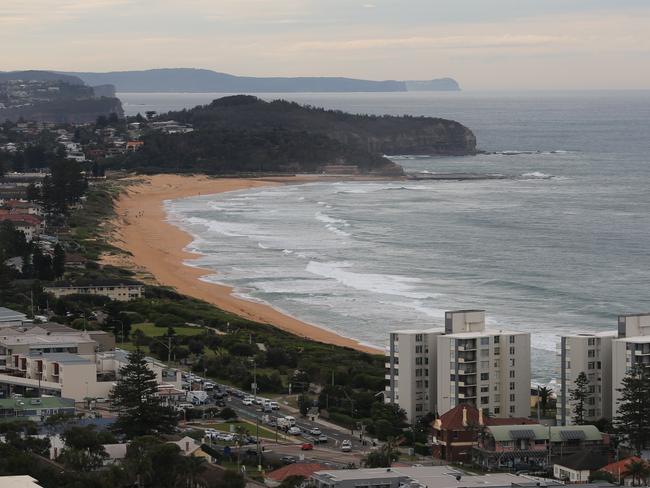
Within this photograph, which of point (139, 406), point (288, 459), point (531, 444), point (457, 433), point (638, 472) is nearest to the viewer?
point (638, 472)

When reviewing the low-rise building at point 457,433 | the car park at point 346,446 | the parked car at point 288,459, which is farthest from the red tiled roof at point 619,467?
the parked car at point 288,459

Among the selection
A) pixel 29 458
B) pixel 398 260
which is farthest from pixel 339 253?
pixel 29 458

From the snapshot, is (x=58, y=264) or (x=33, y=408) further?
(x=58, y=264)

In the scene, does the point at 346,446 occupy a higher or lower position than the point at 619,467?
lower

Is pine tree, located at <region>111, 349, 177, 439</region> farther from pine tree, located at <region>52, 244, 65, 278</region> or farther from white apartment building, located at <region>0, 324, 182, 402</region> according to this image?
pine tree, located at <region>52, 244, 65, 278</region>

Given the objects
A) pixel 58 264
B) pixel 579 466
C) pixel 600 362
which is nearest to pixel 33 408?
pixel 579 466

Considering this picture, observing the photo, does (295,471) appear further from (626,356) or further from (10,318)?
(10,318)
